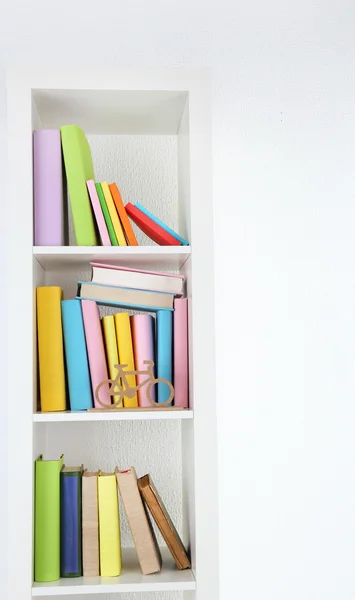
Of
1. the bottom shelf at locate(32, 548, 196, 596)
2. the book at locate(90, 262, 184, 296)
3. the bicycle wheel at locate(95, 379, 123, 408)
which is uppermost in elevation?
the book at locate(90, 262, 184, 296)

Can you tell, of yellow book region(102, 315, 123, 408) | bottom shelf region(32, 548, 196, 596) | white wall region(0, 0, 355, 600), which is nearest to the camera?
bottom shelf region(32, 548, 196, 596)

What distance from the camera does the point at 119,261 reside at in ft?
5.52

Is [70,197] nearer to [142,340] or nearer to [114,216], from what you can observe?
[114,216]

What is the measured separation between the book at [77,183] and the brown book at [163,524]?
0.54 metres

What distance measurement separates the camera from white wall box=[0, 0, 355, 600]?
1.96m

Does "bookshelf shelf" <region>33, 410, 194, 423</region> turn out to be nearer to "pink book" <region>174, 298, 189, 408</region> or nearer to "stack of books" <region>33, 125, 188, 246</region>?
"pink book" <region>174, 298, 189, 408</region>

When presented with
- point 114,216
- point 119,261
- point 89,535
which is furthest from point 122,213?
point 89,535

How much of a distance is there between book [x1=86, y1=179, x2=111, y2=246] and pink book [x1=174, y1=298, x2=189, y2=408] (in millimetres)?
224

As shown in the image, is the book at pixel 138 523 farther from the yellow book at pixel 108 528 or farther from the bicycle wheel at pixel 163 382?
the bicycle wheel at pixel 163 382

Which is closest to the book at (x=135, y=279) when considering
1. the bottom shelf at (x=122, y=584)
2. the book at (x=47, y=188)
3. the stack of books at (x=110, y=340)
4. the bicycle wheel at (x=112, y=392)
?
the stack of books at (x=110, y=340)

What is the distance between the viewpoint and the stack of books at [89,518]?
4.95 feet

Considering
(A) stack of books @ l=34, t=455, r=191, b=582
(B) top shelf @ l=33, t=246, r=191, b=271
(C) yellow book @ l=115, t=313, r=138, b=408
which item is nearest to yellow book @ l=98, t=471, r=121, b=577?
(A) stack of books @ l=34, t=455, r=191, b=582

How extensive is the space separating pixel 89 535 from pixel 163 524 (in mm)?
157

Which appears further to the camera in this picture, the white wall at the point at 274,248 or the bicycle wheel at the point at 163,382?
the white wall at the point at 274,248
